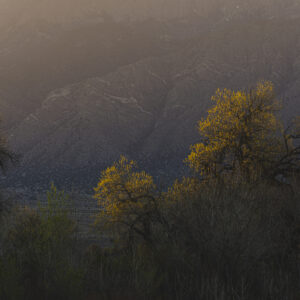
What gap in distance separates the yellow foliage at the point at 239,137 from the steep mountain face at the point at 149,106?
6374cm

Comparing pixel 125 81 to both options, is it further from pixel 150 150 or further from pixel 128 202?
pixel 128 202

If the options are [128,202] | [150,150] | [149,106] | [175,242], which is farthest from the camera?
[149,106]

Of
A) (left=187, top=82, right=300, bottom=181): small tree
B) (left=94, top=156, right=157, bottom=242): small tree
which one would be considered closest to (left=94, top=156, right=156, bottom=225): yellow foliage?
(left=94, top=156, right=157, bottom=242): small tree

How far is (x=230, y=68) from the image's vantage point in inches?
4902

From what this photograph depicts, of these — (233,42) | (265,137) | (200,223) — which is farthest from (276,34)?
(200,223)

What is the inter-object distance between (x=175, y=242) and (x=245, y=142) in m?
7.80

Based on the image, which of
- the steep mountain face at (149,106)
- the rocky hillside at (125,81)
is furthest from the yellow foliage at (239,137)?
the rocky hillside at (125,81)

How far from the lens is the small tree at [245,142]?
2017cm

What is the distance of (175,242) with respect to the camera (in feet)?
48.3

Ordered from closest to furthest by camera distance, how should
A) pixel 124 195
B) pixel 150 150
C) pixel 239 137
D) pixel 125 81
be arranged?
1. pixel 124 195
2. pixel 239 137
3. pixel 150 150
4. pixel 125 81

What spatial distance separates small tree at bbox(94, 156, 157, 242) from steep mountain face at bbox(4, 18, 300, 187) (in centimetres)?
6422

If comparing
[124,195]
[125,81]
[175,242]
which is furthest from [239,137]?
[125,81]

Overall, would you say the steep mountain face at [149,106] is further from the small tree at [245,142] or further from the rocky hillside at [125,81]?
the small tree at [245,142]

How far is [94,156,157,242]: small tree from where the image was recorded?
17.5 m
